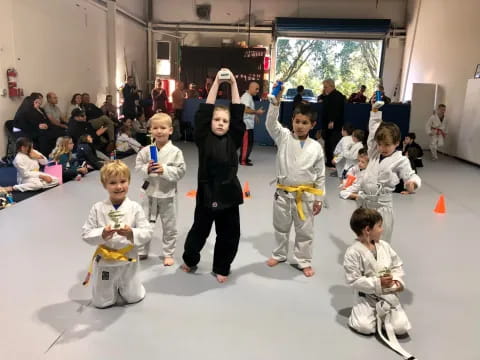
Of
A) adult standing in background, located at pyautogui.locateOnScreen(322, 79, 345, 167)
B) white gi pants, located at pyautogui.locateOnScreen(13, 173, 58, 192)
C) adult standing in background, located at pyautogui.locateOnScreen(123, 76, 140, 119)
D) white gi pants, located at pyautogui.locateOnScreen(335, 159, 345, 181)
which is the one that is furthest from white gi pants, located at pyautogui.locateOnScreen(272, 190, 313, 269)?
adult standing in background, located at pyautogui.locateOnScreen(123, 76, 140, 119)

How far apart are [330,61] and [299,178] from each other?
11699 millimetres

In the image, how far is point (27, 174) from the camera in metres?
5.34

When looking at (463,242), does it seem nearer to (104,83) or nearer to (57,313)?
(57,313)

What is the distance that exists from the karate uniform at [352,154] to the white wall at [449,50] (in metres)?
4.37

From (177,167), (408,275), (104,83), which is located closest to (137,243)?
(177,167)

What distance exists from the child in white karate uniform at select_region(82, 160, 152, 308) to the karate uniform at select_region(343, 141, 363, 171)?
437cm

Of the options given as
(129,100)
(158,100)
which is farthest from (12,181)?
(158,100)

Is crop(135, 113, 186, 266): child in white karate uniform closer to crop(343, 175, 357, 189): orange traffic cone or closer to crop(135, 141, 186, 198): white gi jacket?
crop(135, 141, 186, 198): white gi jacket

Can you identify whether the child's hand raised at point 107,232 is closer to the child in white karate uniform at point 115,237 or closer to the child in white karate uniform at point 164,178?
the child in white karate uniform at point 115,237

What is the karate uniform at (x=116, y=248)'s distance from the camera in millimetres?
2355

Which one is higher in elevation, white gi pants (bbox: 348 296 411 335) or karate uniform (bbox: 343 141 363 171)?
karate uniform (bbox: 343 141 363 171)

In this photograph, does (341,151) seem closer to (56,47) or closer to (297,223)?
(297,223)

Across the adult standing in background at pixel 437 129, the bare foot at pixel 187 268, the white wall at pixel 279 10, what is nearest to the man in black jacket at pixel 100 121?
the bare foot at pixel 187 268

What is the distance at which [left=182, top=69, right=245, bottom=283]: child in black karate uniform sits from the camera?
2.83 meters
